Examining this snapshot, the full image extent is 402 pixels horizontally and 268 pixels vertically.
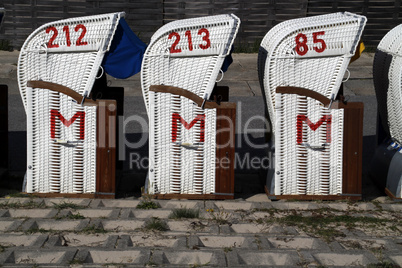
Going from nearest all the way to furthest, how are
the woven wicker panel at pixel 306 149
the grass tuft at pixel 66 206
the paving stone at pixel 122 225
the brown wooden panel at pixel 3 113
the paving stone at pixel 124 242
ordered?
the paving stone at pixel 124 242 < the paving stone at pixel 122 225 < the grass tuft at pixel 66 206 < the woven wicker panel at pixel 306 149 < the brown wooden panel at pixel 3 113

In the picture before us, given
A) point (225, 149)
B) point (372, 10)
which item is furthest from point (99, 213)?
point (372, 10)

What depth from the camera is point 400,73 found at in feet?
21.8

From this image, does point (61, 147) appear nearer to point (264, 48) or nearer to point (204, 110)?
point (204, 110)

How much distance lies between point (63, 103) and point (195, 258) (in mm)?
2540

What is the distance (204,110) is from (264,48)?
1.11m

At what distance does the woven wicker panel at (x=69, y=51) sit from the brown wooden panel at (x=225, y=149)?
143cm

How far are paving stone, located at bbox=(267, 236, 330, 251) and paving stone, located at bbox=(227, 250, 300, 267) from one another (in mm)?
294

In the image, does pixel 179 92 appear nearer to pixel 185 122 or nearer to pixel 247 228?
pixel 185 122

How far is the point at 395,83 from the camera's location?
677 centimetres

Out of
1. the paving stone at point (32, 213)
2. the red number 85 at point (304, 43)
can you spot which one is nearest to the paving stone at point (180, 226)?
the paving stone at point (32, 213)

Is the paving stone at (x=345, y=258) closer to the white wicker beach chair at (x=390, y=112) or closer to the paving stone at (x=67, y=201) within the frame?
the white wicker beach chair at (x=390, y=112)

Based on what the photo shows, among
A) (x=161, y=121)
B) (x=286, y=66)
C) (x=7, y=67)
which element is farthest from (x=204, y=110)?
(x=7, y=67)

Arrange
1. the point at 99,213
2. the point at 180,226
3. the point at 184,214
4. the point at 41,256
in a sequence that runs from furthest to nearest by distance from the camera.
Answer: the point at 99,213
the point at 184,214
the point at 180,226
the point at 41,256

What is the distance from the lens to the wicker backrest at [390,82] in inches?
265
